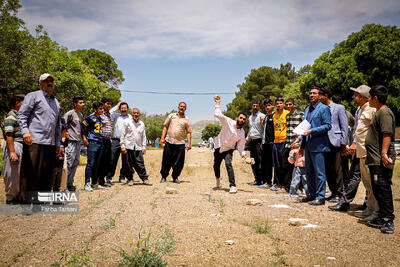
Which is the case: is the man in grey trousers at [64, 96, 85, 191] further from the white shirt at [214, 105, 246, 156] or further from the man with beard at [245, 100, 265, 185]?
the man with beard at [245, 100, 265, 185]

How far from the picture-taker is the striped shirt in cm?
480

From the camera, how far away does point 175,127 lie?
870cm

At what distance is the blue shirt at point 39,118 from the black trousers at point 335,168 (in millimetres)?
4947

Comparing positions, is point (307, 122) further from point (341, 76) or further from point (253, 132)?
point (341, 76)

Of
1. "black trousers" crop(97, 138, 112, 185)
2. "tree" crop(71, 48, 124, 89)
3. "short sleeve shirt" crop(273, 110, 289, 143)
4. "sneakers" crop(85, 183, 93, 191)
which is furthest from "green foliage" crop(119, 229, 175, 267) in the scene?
"tree" crop(71, 48, 124, 89)

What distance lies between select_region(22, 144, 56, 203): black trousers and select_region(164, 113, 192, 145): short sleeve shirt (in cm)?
415

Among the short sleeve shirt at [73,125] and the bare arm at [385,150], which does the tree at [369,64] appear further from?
the short sleeve shirt at [73,125]

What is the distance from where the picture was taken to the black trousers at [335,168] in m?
5.73

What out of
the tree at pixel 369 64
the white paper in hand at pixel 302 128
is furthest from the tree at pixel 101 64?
the white paper in hand at pixel 302 128

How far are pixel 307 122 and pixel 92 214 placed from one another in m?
4.10

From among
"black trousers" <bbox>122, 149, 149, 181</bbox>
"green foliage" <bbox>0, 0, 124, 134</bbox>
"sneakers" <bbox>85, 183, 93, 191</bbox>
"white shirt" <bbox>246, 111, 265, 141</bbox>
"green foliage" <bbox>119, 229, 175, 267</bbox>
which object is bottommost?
"sneakers" <bbox>85, 183, 93, 191</bbox>

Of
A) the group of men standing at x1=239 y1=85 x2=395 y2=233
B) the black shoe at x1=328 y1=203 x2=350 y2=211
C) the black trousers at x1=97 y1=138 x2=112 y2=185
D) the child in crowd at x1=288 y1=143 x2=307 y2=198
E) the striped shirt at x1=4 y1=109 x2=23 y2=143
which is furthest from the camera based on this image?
the black trousers at x1=97 y1=138 x2=112 y2=185

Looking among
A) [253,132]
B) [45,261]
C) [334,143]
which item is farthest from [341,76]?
[45,261]

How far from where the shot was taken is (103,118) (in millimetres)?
7688
